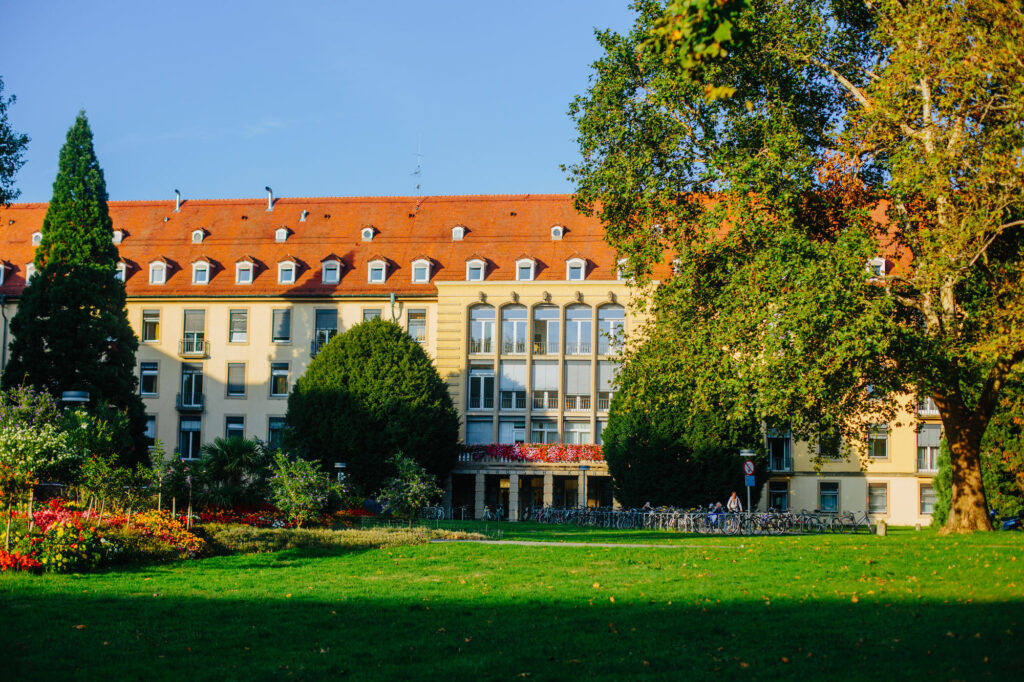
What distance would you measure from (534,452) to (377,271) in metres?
13.4

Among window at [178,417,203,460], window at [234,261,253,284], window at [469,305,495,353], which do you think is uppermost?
window at [234,261,253,284]

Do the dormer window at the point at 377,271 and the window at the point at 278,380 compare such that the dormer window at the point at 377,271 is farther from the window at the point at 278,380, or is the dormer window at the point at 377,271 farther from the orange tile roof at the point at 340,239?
the window at the point at 278,380

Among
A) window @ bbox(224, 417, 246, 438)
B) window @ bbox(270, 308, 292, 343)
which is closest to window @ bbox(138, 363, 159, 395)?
window @ bbox(224, 417, 246, 438)

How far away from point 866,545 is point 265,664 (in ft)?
51.1

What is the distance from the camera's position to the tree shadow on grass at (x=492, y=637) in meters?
10.2

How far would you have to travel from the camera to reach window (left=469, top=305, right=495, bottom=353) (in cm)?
5603

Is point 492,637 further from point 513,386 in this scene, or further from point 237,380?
point 237,380

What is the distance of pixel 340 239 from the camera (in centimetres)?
6112

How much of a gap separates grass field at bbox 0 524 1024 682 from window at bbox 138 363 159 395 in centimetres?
4174

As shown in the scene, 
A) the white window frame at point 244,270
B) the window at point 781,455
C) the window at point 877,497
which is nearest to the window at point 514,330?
the window at point 781,455

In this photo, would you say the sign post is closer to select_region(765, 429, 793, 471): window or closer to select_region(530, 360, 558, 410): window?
select_region(765, 429, 793, 471): window

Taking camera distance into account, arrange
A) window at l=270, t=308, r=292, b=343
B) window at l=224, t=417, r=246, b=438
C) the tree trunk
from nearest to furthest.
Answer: the tree trunk
window at l=224, t=417, r=246, b=438
window at l=270, t=308, r=292, b=343

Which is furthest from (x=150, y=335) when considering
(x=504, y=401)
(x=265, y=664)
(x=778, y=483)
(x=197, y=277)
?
(x=265, y=664)

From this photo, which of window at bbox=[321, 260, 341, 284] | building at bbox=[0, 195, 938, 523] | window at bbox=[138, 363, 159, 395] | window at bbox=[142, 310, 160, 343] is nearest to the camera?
building at bbox=[0, 195, 938, 523]
